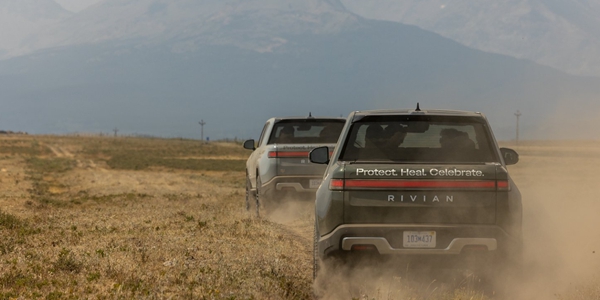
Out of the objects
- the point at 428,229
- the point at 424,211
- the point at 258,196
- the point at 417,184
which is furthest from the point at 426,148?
the point at 258,196

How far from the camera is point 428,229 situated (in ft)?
24.2

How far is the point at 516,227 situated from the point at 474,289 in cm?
75

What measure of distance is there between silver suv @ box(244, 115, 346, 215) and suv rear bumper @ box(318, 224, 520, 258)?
6.59 m

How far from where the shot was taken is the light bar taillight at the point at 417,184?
731 centimetres

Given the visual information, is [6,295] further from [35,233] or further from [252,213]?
[252,213]

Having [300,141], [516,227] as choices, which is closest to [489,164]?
[516,227]

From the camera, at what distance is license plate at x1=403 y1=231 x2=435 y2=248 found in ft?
24.3

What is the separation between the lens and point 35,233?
38.9 feet

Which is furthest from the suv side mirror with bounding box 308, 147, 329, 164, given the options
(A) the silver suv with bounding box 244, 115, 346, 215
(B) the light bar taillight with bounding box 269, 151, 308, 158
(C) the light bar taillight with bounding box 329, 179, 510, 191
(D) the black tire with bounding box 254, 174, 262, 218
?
(D) the black tire with bounding box 254, 174, 262, 218

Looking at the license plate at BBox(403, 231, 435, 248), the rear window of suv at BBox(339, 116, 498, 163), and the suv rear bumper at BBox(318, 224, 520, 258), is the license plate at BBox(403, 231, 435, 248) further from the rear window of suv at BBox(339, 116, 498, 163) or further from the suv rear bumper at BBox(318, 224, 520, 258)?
the rear window of suv at BBox(339, 116, 498, 163)

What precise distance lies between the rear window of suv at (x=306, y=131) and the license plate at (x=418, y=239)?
26.0ft

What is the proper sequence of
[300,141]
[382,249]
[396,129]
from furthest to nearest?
[300,141]
[396,129]
[382,249]

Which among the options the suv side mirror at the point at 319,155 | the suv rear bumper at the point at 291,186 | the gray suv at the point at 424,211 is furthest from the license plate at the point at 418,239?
the suv rear bumper at the point at 291,186

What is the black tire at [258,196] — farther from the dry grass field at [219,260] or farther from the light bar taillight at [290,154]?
the light bar taillight at [290,154]
